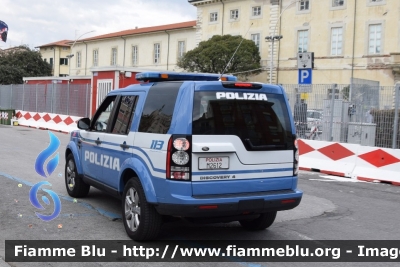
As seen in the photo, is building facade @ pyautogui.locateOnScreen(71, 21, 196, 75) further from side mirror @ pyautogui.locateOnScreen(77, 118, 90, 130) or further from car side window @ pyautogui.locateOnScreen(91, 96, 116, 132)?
car side window @ pyautogui.locateOnScreen(91, 96, 116, 132)

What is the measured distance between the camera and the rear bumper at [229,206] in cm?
549

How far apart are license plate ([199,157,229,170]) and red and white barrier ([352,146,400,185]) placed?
798 centimetres

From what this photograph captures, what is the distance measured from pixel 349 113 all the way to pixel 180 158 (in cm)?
1075

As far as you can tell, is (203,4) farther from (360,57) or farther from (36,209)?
(36,209)

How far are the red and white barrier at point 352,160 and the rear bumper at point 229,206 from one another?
292 inches

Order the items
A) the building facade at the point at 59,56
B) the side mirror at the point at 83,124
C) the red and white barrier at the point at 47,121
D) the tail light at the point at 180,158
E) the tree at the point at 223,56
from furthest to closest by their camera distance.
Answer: the building facade at the point at 59,56 < the tree at the point at 223,56 < the red and white barrier at the point at 47,121 < the side mirror at the point at 83,124 < the tail light at the point at 180,158

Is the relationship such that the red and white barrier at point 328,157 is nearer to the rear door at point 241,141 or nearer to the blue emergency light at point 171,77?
the blue emergency light at point 171,77

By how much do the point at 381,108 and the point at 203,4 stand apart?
135 ft

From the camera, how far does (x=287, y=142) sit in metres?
6.17

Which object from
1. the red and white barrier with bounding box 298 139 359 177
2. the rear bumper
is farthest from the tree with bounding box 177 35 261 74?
the rear bumper

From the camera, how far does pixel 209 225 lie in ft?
23.4

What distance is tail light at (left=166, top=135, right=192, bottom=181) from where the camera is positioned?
18.0 ft

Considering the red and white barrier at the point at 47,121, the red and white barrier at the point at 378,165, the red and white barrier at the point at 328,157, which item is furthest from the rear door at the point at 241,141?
the red and white barrier at the point at 47,121

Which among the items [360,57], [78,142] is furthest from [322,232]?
[360,57]
